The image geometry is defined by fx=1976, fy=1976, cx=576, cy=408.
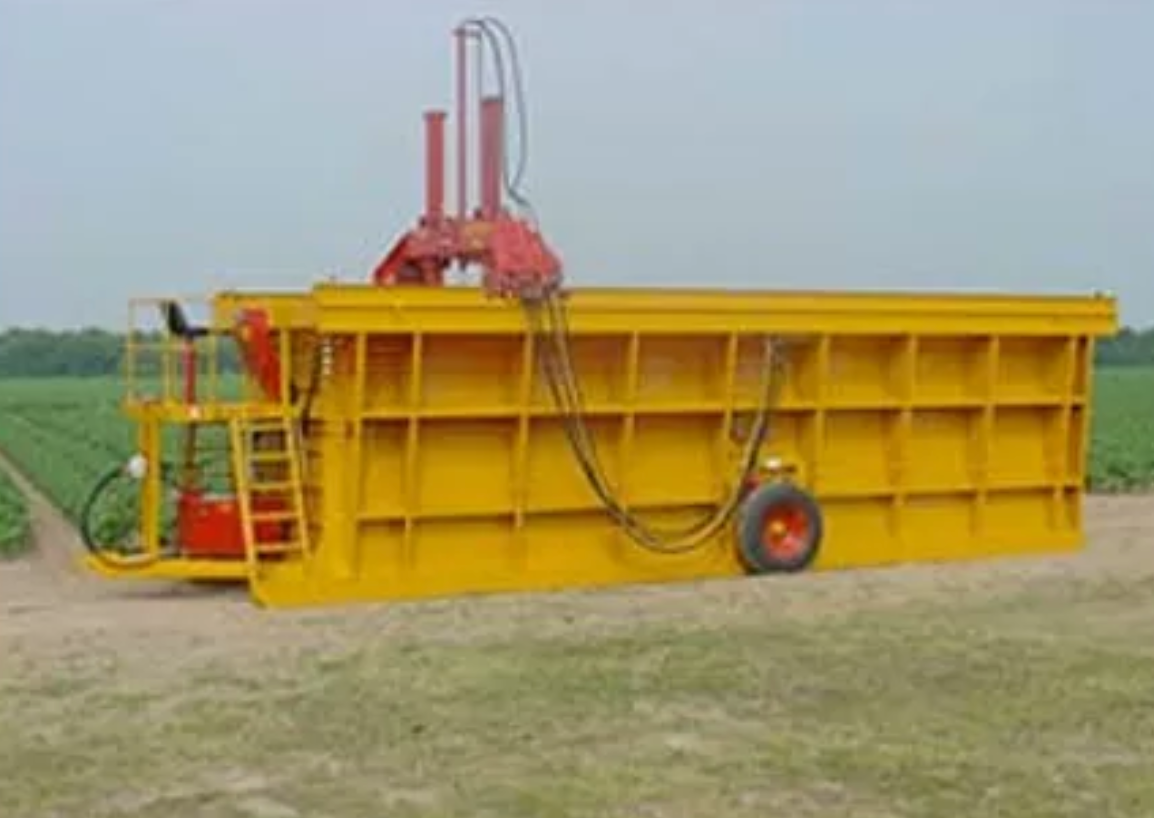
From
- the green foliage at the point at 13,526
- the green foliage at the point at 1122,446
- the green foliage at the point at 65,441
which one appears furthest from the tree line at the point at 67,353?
the green foliage at the point at 13,526

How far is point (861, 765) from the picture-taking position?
6812 mm

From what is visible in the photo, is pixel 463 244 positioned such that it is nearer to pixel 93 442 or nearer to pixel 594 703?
pixel 594 703

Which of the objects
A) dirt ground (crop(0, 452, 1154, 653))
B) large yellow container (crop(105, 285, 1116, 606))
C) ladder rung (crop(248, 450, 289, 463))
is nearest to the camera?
dirt ground (crop(0, 452, 1154, 653))

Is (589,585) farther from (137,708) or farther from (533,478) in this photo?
(137,708)

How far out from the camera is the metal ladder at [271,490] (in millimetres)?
11492

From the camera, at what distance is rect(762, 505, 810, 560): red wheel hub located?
12508 mm

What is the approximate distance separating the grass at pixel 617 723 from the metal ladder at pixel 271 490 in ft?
4.35

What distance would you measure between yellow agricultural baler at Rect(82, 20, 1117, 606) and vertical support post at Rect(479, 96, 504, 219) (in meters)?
0.02

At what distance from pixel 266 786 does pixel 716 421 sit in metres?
6.37

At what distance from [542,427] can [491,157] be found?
1.80m

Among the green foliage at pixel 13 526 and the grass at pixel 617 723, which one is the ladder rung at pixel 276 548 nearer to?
Result: the grass at pixel 617 723

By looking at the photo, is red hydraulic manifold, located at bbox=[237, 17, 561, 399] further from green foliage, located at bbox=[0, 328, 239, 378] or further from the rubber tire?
green foliage, located at bbox=[0, 328, 239, 378]

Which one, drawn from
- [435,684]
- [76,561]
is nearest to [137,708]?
[435,684]

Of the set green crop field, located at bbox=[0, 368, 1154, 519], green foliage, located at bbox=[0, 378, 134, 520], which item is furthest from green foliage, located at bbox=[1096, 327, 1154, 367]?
green foliage, located at bbox=[0, 378, 134, 520]
